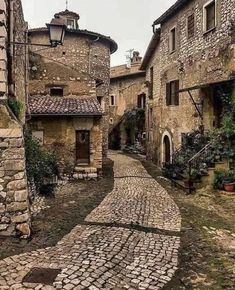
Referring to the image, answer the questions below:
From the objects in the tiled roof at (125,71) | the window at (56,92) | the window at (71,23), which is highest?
the window at (71,23)

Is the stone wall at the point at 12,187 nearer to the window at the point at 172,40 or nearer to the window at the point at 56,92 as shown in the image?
the window at the point at 56,92

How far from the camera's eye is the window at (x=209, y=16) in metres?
12.9

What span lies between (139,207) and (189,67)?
27.3ft

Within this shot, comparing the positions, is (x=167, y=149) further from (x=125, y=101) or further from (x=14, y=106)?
(x=125, y=101)

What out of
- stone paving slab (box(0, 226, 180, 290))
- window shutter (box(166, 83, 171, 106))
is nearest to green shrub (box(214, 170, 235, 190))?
stone paving slab (box(0, 226, 180, 290))

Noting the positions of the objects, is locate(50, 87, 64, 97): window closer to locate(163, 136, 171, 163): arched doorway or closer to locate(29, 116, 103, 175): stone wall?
locate(29, 116, 103, 175): stone wall

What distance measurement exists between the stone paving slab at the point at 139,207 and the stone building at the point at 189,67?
154 inches

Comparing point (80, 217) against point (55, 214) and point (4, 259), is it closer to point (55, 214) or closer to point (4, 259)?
point (55, 214)

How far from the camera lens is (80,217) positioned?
8.05 meters

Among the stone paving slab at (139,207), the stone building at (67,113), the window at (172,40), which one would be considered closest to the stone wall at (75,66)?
the stone building at (67,113)

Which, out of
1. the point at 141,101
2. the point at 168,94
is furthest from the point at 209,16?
the point at 141,101

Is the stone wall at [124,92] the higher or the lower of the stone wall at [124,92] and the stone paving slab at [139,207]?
the higher

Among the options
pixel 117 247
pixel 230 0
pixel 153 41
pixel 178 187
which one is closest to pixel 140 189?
pixel 178 187

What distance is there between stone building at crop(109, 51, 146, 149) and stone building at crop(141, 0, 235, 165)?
9.05 meters
